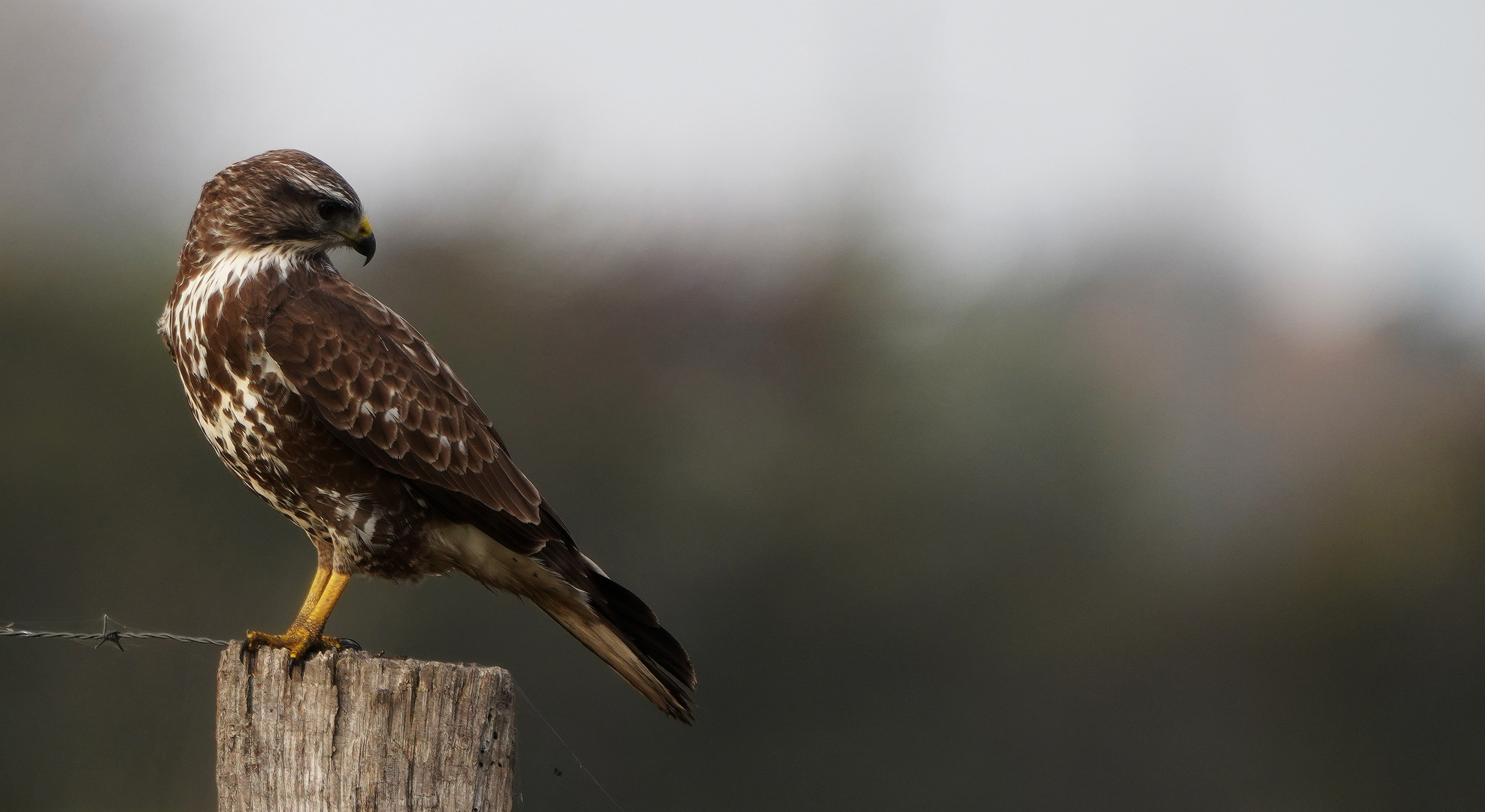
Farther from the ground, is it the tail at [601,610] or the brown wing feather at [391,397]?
the brown wing feather at [391,397]

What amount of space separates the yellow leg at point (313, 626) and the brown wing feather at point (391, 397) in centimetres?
39

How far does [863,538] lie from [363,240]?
1729 centimetres

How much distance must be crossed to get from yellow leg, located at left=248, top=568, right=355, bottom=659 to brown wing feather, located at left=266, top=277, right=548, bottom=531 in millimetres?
394

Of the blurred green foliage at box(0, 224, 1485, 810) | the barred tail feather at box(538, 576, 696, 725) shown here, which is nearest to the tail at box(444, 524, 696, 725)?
the barred tail feather at box(538, 576, 696, 725)

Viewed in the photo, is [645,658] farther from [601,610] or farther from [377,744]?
[377,744]

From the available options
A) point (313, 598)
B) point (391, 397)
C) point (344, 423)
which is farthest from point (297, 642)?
point (391, 397)

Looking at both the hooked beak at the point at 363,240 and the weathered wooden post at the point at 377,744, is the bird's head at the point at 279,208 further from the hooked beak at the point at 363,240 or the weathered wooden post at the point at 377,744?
the weathered wooden post at the point at 377,744

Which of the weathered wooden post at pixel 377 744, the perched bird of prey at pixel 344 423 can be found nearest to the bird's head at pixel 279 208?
the perched bird of prey at pixel 344 423

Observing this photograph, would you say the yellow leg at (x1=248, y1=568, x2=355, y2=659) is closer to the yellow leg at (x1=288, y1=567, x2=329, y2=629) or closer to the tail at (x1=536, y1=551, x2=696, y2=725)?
the yellow leg at (x1=288, y1=567, x2=329, y2=629)

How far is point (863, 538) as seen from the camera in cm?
2128

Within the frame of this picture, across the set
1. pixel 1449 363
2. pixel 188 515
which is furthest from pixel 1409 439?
pixel 188 515

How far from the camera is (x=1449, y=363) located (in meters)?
24.1

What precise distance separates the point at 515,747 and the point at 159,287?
14.7 m

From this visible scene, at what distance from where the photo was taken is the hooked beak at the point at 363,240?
441 centimetres
